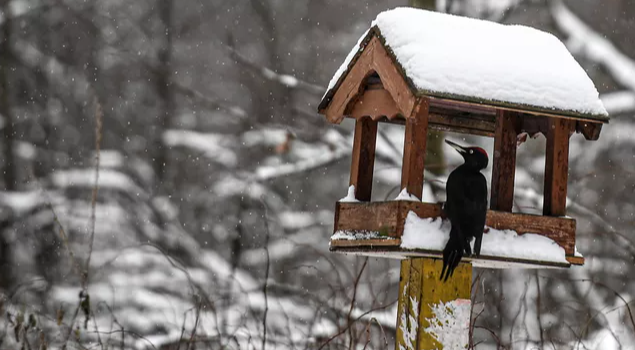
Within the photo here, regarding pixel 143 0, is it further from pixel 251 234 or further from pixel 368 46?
pixel 368 46

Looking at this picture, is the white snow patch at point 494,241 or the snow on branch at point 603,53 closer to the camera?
the white snow patch at point 494,241

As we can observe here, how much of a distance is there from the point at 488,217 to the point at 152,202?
A: 29.8 feet

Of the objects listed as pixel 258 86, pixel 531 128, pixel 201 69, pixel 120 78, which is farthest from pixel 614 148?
pixel 531 128

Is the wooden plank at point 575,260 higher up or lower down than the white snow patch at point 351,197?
lower down

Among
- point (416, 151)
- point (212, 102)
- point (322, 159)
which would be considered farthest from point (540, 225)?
point (212, 102)

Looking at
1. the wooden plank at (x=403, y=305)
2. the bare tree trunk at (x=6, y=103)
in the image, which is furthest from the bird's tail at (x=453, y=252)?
the bare tree trunk at (x=6, y=103)

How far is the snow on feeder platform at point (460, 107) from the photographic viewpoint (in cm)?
280

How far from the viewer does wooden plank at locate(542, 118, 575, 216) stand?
316 cm

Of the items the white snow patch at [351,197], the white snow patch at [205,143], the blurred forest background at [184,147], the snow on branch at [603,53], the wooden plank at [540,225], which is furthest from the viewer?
the white snow patch at [205,143]

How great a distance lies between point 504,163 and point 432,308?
655 mm

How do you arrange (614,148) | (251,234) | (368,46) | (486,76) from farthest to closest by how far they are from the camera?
(251,234)
(614,148)
(368,46)
(486,76)

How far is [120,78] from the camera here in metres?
12.5

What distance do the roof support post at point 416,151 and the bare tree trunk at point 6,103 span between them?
1045 cm

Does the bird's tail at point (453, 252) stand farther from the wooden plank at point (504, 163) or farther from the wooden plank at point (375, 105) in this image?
the wooden plank at point (375, 105)
